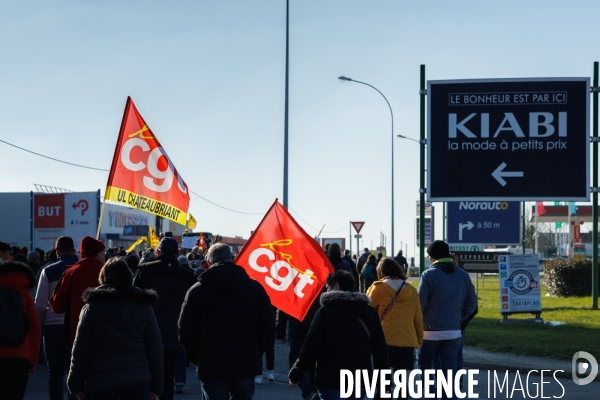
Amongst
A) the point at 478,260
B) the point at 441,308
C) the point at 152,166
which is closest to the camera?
the point at 441,308

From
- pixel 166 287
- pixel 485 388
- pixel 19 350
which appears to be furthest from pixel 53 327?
pixel 485 388

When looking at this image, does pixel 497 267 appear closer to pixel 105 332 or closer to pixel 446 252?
pixel 446 252

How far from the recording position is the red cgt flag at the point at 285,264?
8.66 m

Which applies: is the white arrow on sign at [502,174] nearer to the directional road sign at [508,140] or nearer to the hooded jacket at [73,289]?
the directional road sign at [508,140]

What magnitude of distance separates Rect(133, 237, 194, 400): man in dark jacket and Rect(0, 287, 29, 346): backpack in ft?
5.73

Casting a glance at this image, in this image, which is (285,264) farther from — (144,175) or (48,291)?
(144,175)

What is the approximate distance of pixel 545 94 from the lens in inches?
733

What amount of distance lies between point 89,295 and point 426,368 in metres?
4.50

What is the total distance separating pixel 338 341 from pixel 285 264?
2.37 m

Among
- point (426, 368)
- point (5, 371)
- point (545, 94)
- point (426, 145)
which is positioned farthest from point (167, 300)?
point (545, 94)

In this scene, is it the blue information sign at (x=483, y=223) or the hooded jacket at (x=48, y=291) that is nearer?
the hooded jacket at (x=48, y=291)

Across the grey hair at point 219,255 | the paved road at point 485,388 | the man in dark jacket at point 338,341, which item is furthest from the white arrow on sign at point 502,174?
the grey hair at point 219,255

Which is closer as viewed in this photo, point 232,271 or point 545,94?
point 232,271

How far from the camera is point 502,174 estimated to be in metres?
18.6
